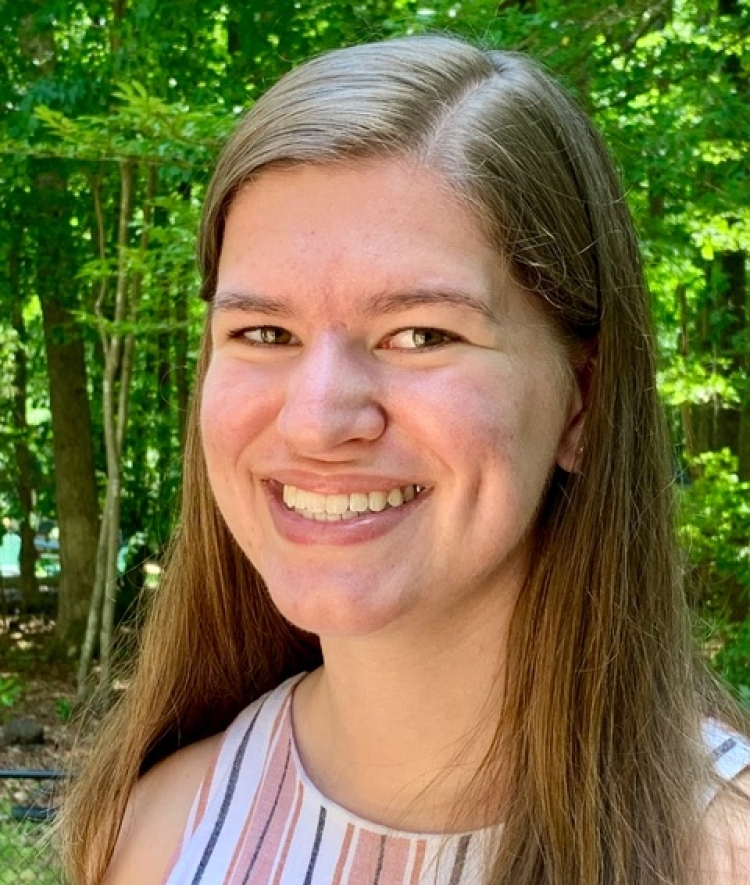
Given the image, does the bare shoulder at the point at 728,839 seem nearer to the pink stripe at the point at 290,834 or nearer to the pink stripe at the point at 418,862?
the pink stripe at the point at 418,862

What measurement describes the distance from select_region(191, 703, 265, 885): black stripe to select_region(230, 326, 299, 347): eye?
2.07 ft

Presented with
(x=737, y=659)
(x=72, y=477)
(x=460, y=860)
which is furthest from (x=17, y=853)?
(x=72, y=477)

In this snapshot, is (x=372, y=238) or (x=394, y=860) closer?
(x=372, y=238)

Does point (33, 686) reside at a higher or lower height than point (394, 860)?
lower

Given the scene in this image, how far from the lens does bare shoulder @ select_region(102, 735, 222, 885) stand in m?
1.58

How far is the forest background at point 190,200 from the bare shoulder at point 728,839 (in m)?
0.59

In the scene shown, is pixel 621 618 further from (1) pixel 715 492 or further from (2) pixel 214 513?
(1) pixel 715 492

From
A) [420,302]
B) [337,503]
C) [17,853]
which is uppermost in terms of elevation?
[420,302]

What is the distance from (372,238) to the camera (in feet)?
4.08

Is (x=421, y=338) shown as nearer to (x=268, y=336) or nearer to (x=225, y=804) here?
(x=268, y=336)

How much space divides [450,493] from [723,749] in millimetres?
465

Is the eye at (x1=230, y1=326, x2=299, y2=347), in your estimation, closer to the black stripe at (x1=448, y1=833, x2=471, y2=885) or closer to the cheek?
the cheek

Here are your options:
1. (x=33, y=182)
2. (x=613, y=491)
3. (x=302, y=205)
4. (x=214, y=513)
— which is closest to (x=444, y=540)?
(x=613, y=491)

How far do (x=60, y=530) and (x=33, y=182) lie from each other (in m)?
3.25
